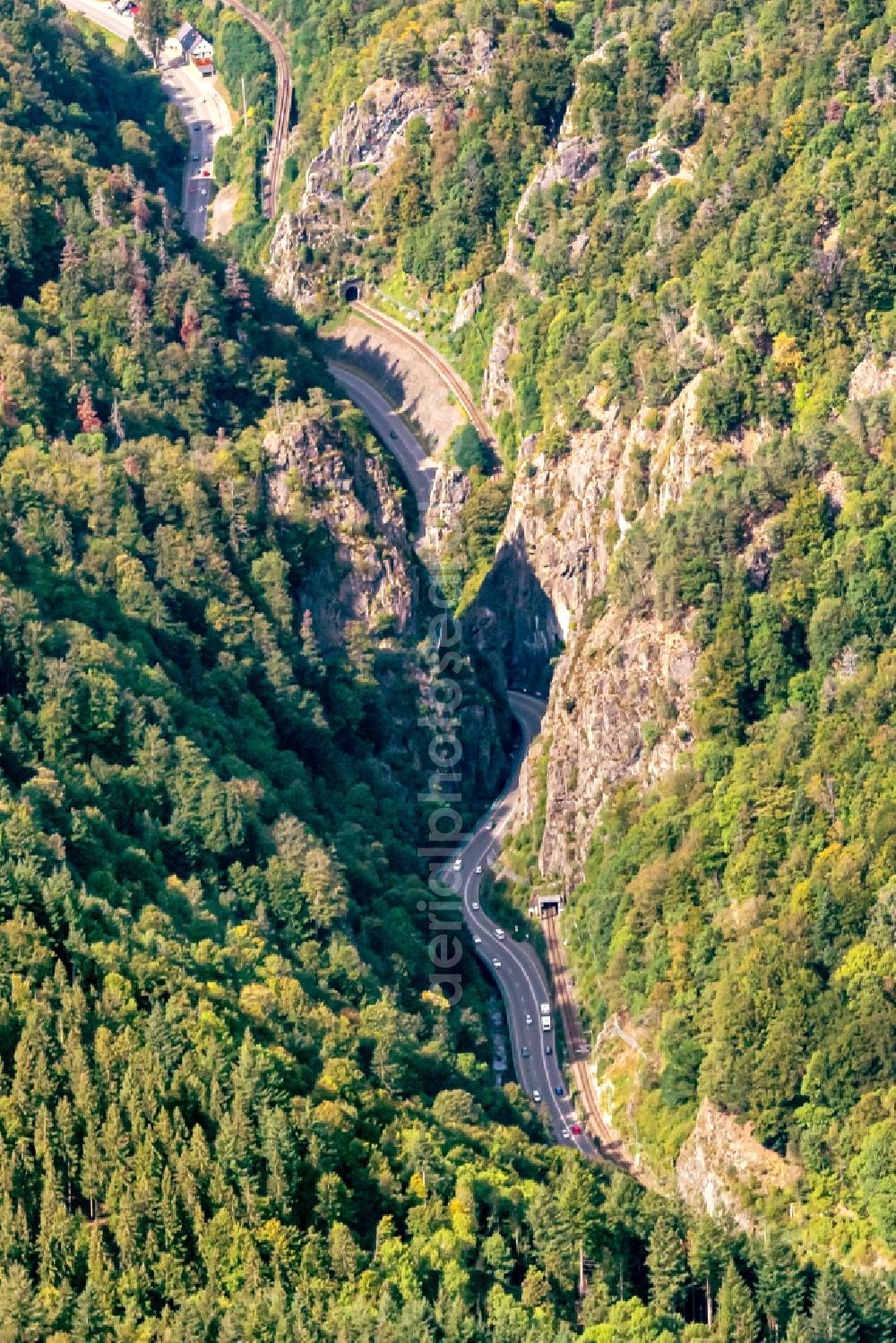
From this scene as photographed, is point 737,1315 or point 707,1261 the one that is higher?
point 707,1261

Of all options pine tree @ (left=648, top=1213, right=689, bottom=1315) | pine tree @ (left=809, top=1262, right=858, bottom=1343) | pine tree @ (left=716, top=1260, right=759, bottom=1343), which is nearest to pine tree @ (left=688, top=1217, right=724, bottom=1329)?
pine tree @ (left=648, top=1213, right=689, bottom=1315)

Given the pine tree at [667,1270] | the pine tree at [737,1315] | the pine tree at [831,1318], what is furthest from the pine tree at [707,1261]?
the pine tree at [831,1318]

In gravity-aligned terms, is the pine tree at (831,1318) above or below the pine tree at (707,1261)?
below

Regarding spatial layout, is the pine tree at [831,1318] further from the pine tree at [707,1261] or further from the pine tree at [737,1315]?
the pine tree at [707,1261]

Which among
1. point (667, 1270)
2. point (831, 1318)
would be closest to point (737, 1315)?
point (831, 1318)

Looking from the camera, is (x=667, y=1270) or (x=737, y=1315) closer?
(x=737, y=1315)

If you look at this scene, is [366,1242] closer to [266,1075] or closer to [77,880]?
[266,1075]

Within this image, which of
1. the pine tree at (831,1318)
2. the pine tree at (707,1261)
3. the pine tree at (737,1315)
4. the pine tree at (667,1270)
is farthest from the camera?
the pine tree at (707,1261)

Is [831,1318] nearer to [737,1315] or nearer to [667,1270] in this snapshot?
[737,1315]

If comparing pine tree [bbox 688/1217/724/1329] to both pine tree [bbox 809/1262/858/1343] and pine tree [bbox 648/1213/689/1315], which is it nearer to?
pine tree [bbox 648/1213/689/1315]

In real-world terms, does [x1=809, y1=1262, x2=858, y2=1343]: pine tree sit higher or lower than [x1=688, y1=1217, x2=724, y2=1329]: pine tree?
lower

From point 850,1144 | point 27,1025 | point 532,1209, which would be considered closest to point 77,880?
point 27,1025
